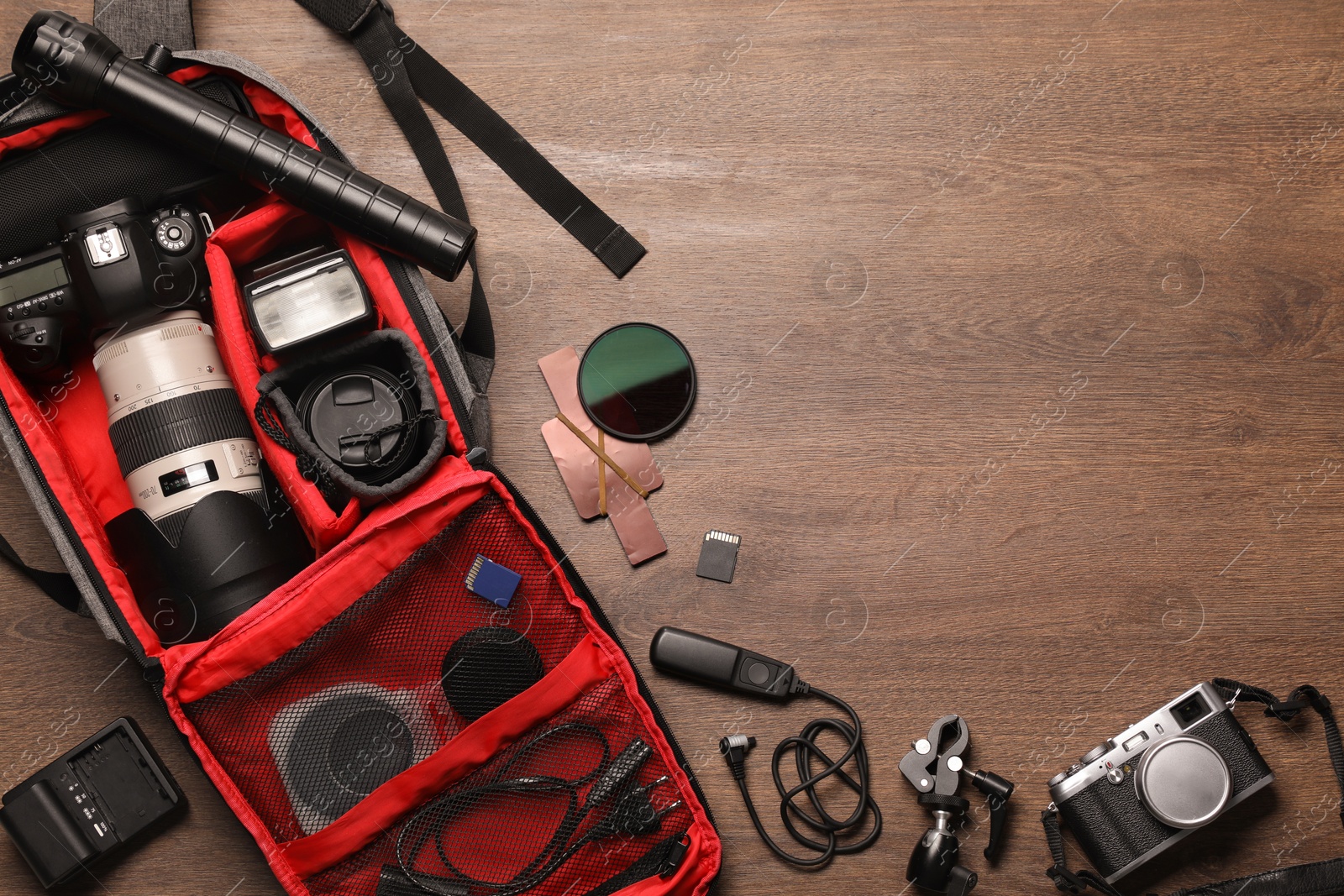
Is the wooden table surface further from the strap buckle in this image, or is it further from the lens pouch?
the lens pouch

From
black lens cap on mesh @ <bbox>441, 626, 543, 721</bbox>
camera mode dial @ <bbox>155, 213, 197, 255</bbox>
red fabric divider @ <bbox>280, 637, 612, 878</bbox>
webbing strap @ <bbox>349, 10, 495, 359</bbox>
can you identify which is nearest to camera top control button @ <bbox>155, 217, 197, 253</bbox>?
camera mode dial @ <bbox>155, 213, 197, 255</bbox>

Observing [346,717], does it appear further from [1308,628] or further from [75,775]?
[1308,628]

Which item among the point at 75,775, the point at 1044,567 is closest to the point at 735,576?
the point at 1044,567

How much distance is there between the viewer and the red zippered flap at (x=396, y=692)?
1.07 meters

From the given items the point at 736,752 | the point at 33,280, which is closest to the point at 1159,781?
the point at 736,752

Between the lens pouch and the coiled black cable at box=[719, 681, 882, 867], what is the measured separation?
665 mm

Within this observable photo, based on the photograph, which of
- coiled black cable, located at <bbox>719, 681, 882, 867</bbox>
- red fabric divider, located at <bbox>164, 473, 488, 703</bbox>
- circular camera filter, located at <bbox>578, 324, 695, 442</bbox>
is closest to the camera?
red fabric divider, located at <bbox>164, 473, 488, 703</bbox>

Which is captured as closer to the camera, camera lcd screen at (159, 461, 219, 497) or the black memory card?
camera lcd screen at (159, 461, 219, 497)

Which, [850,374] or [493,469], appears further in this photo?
[850,374]

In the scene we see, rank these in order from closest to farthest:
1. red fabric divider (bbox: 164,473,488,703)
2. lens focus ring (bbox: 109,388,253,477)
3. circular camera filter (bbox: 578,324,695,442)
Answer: red fabric divider (bbox: 164,473,488,703)
lens focus ring (bbox: 109,388,253,477)
circular camera filter (bbox: 578,324,695,442)

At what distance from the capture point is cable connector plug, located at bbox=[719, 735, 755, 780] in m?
1.27

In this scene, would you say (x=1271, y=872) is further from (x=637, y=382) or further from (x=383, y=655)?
(x=383, y=655)

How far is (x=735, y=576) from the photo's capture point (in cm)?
134

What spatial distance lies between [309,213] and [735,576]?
0.88m
